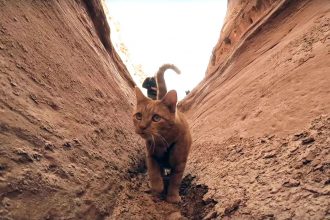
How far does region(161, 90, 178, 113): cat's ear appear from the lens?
299 cm

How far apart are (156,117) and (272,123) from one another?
37.6 inches

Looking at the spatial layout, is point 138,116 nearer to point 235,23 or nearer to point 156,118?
point 156,118

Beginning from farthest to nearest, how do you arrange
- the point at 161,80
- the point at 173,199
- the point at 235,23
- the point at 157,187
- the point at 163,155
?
the point at 235,23 → the point at 161,80 → the point at 163,155 → the point at 157,187 → the point at 173,199

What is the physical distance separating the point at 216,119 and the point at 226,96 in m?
0.43

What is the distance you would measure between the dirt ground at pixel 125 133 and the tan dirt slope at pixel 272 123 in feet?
0.03

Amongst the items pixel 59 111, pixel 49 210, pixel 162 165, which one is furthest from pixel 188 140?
pixel 49 210

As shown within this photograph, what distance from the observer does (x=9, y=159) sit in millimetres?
1777

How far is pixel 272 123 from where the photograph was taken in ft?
9.11

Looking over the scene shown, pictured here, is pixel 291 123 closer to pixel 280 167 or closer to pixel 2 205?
pixel 280 167

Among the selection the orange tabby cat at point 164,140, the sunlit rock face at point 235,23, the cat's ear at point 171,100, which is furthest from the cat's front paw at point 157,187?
the sunlit rock face at point 235,23

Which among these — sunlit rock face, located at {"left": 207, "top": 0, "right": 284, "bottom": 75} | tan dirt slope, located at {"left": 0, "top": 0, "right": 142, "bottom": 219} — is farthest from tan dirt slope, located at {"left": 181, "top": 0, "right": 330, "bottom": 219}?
sunlit rock face, located at {"left": 207, "top": 0, "right": 284, "bottom": 75}

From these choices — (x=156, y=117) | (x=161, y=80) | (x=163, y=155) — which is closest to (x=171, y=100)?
(x=156, y=117)

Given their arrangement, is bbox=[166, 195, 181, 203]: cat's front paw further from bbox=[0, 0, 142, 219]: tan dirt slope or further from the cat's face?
the cat's face

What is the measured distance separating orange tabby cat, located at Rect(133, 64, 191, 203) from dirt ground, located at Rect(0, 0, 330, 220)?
15cm
